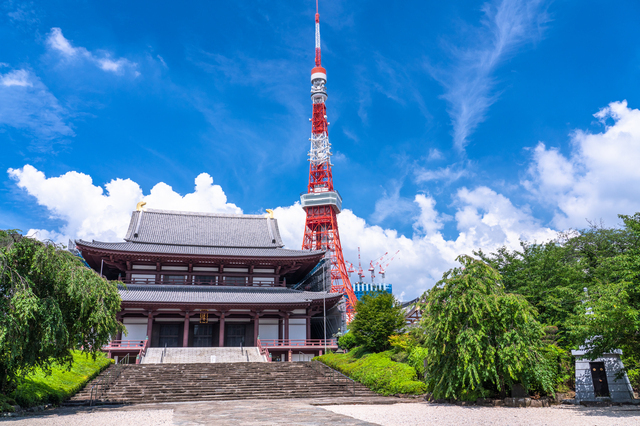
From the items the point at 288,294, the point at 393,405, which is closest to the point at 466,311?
the point at 393,405

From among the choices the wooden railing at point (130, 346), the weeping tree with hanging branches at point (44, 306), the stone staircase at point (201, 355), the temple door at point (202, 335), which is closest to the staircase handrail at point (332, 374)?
the stone staircase at point (201, 355)

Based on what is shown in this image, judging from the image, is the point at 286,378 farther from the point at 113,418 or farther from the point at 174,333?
the point at 174,333

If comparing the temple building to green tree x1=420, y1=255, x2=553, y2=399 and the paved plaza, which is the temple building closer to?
the paved plaza

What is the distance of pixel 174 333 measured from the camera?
34.4 metres

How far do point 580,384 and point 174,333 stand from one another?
28.4m

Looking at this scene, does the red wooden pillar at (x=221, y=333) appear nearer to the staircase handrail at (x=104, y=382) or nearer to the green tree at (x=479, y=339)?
the staircase handrail at (x=104, y=382)

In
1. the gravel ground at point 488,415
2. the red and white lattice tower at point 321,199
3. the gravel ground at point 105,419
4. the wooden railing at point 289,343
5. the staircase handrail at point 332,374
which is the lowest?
the gravel ground at point 488,415

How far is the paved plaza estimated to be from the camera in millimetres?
12388

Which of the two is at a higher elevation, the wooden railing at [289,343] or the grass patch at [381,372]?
the wooden railing at [289,343]

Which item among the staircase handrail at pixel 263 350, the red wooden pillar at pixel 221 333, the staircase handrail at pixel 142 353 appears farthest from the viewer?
the red wooden pillar at pixel 221 333

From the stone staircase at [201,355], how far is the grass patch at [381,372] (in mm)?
6531

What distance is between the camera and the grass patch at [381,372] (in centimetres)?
1923

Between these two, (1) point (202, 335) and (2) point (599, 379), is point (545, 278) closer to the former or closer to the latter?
(2) point (599, 379)

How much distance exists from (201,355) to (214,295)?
5.53 metres
